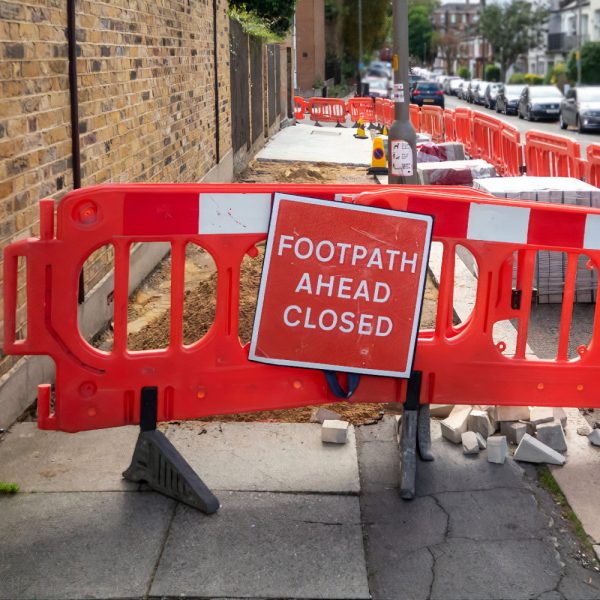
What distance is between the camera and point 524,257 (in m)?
4.79

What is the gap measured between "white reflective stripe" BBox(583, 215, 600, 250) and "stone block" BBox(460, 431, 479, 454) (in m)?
1.10

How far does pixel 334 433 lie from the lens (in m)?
4.98

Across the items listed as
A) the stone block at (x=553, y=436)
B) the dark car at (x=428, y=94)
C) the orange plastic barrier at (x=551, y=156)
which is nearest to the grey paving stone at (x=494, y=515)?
the stone block at (x=553, y=436)

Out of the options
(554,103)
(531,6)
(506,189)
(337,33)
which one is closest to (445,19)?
(531,6)

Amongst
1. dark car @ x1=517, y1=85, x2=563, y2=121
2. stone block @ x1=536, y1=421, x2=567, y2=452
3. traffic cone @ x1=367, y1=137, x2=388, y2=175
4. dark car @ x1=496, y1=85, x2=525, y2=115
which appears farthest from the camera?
dark car @ x1=496, y1=85, x2=525, y2=115

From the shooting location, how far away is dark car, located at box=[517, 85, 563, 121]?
40.5 meters

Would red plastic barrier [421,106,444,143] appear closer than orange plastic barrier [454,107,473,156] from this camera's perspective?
No

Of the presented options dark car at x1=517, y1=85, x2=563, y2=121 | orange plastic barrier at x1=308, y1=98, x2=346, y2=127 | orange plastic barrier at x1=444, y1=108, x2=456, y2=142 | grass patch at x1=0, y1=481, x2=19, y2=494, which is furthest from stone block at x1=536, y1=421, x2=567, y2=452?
dark car at x1=517, y1=85, x2=563, y2=121

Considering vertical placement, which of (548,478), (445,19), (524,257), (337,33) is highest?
(445,19)

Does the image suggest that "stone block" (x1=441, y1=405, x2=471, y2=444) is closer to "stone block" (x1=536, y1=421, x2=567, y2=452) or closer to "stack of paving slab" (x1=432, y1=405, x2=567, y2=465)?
"stack of paving slab" (x1=432, y1=405, x2=567, y2=465)

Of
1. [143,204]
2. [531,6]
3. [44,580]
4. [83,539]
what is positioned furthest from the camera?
[531,6]

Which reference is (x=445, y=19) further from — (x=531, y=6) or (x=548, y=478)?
(x=548, y=478)

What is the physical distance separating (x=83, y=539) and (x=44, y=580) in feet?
1.09

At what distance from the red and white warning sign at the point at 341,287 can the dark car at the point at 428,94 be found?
48.6 meters
